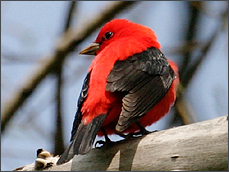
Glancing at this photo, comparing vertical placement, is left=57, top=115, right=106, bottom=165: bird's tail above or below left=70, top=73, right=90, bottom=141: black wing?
below

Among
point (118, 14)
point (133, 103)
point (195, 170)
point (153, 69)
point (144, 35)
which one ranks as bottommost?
point (195, 170)

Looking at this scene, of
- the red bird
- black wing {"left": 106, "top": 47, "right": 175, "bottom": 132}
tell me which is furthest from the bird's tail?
black wing {"left": 106, "top": 47, "right": 175, "bottom": 132}

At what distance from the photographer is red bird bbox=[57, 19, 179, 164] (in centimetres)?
377

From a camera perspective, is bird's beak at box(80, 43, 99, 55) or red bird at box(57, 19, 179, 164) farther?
bird's beak at box(80, 43, 99, 55)

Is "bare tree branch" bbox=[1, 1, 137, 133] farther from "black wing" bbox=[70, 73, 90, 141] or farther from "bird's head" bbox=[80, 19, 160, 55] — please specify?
"black wing" bbox=[70, 73, 90, 141]

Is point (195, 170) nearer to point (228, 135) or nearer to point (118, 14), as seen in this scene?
point (228, 135)

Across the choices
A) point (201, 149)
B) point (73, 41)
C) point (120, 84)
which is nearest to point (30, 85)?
point (73, 41)

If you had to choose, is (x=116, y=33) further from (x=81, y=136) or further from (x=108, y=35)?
(x=81, y=136)

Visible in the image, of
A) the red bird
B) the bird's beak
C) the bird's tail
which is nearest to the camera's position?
the bird's tail

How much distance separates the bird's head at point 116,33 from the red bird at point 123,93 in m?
0.23

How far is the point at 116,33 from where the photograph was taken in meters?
5.44

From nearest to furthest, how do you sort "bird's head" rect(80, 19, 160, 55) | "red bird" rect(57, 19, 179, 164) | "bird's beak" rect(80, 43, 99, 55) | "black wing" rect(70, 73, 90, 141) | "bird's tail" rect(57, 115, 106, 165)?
"bird's tail" rect(57, 115, 106, 165) < "red bird" rect(57, 19, 179, 164) < "black wing" rect(70, 73, 90, 141) < "bird's head" rect(80, 19, 160, 55) < "bird's beak" rect(80, 43, 99, 55)

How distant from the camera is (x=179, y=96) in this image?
236 inches

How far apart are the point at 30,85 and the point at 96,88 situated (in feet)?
5.34
